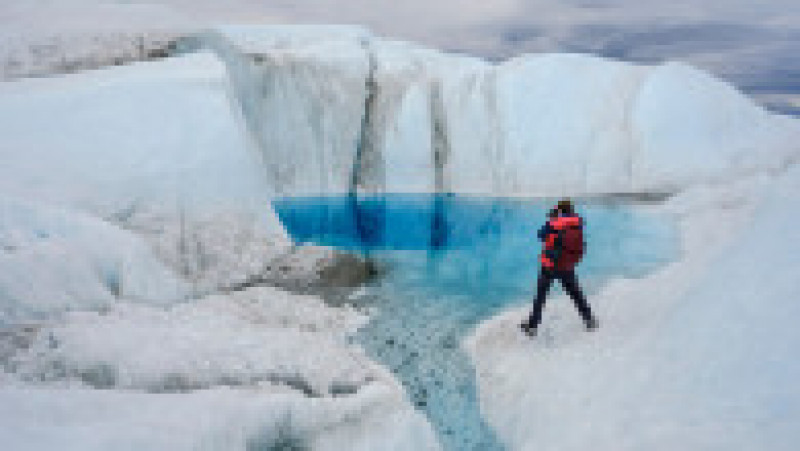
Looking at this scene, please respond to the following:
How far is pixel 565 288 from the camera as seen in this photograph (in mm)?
6844

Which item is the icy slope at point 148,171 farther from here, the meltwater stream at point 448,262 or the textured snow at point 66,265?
the meltwater stream at point 448,262

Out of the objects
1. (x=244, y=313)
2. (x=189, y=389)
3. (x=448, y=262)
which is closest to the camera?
(x=189, y=389)

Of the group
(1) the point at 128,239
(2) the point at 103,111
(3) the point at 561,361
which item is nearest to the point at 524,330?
(3) the point at 561,361

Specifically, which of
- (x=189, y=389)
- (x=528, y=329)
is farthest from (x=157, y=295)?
(x=528, y=329)

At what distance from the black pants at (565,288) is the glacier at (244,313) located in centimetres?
27

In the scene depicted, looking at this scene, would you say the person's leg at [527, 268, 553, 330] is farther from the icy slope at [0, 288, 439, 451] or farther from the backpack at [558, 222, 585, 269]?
the icy slope at [0, 288, 439, 451]

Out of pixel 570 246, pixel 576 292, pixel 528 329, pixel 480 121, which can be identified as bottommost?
pixel 528 329

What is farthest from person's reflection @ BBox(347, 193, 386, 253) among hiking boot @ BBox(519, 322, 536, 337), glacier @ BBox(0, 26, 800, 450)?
hiking boot @ BBox(519, 322, 536, 337)

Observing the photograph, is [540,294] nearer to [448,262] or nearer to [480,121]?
[448,262]

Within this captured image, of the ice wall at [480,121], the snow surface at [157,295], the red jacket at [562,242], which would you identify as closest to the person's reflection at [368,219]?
the ice wall at [480,121]

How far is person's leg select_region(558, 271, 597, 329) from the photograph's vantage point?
6.66m

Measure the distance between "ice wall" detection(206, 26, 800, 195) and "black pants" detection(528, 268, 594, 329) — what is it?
14526 mm

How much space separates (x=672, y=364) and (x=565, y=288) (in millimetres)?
1858

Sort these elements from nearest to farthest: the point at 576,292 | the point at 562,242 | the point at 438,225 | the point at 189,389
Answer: the point at 189,389
the point at 562,242
the point at 576,292
the point at 438,225
